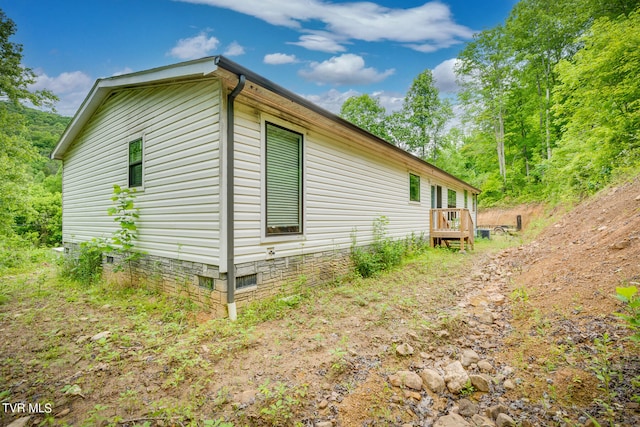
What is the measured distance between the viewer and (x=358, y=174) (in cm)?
696

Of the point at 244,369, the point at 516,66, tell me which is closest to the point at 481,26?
the point at 516,66

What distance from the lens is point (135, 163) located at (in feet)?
18.5

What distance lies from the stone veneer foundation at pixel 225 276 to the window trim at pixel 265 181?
378mm

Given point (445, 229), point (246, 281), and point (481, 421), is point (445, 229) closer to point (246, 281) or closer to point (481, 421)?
point (246, 281)

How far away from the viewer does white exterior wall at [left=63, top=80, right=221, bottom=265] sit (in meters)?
4.07

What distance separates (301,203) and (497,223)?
67.9 feet

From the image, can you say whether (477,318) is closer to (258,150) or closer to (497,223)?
(258,150)

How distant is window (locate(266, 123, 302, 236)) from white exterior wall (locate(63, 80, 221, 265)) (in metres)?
0.95

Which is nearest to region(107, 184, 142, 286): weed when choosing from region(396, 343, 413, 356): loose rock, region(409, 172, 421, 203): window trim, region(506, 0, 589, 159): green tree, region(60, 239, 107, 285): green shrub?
region(60, 239, 107, 285): green shrub

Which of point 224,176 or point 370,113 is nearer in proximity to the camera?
point 224,176

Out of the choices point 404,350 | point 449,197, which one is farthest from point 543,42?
point 404,350

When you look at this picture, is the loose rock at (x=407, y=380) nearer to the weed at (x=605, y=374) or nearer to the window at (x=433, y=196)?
the weed at (x=605, y=374)

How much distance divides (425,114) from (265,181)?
842 inches

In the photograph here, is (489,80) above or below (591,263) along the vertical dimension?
above
